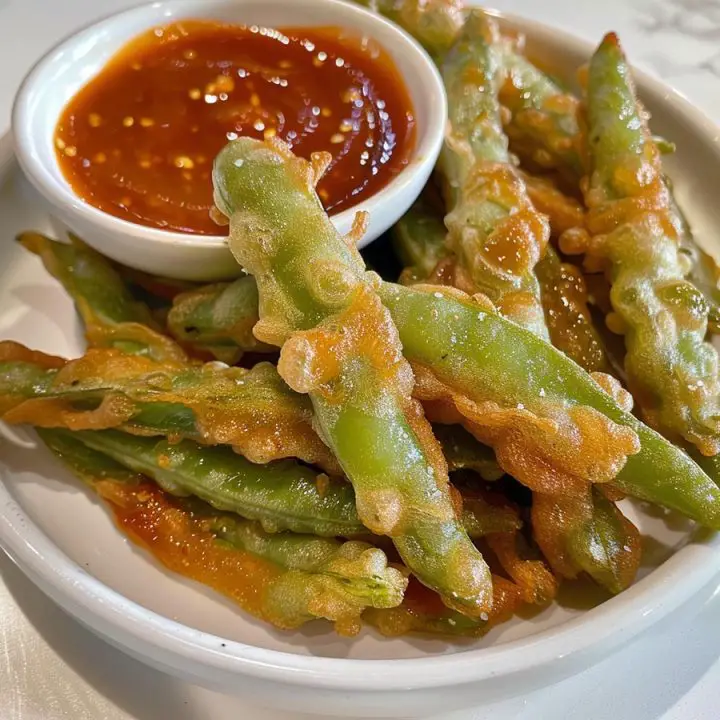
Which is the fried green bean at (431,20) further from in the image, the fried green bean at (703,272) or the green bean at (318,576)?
the green bean at (318,576)

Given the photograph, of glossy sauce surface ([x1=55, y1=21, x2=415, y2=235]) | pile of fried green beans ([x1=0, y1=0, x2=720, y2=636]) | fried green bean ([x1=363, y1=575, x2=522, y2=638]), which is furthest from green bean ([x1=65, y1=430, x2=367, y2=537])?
glossy sauce surface ([x1=55, y1=21, x2=415, y2=235])

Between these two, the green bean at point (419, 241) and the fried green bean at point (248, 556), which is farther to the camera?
the green bean at point (419, 241)

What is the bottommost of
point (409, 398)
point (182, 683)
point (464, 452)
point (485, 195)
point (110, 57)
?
point (182, 683)

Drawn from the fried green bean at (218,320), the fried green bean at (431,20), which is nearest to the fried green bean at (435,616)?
the fried green bean at (218,320)

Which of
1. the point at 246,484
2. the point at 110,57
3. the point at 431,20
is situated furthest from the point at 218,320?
the point at 431,20

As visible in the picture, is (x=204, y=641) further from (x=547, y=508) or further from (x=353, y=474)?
(x=547, y=508)

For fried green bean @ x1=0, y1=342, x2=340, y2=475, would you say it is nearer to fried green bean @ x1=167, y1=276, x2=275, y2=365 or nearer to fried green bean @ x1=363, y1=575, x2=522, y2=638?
fried green bean @ x1=167, y1=276, x2=275, y2=365

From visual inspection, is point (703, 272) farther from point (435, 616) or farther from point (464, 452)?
point (435, 616)
